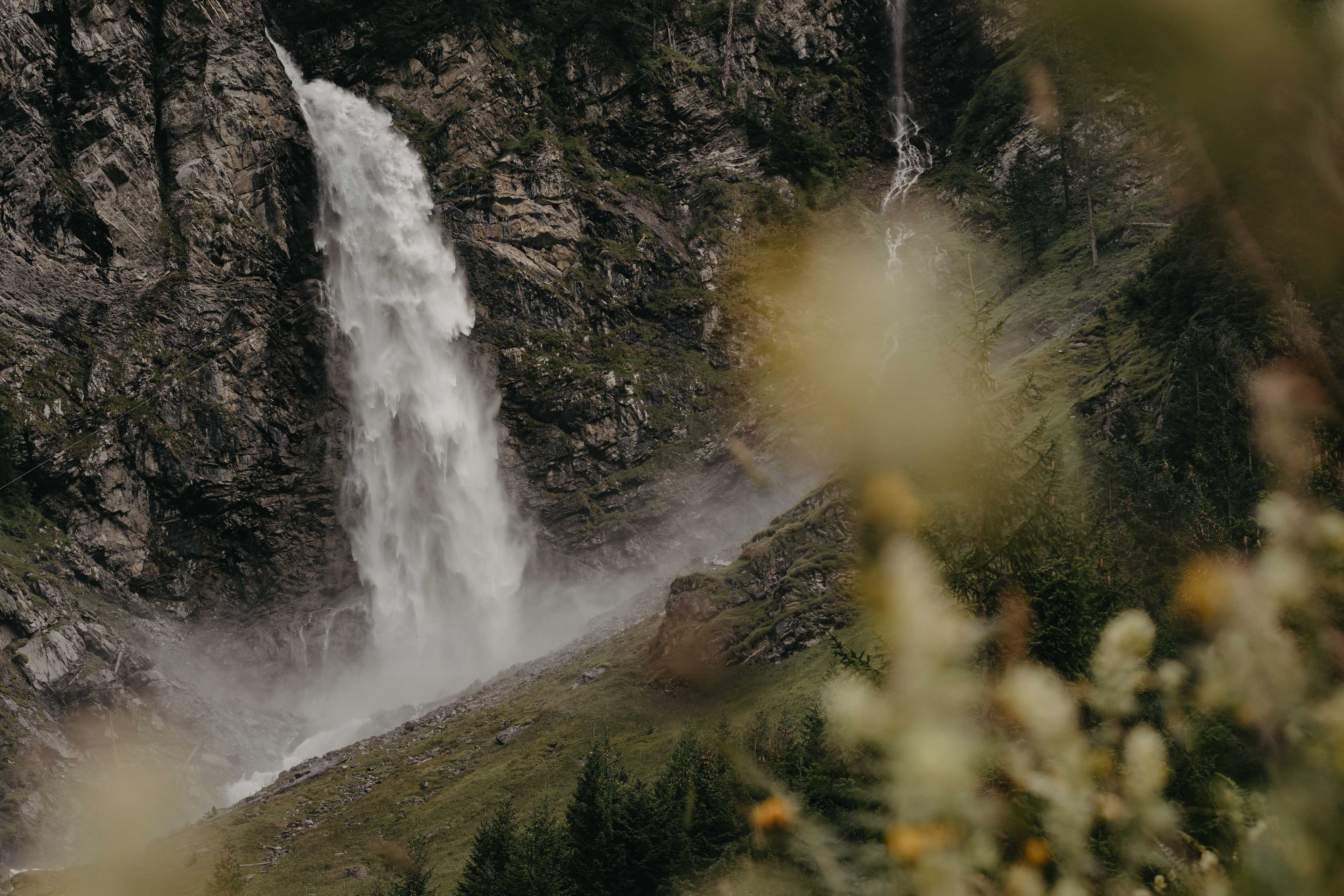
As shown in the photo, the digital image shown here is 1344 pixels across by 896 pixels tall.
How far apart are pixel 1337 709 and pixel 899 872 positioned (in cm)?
109

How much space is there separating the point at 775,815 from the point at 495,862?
24427 mm

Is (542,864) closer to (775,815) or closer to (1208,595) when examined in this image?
(775,815)

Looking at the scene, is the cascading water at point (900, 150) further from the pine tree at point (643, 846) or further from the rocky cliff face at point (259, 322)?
the pine tree at point (643, 846)

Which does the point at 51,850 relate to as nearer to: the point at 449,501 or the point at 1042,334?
the point at 449,501

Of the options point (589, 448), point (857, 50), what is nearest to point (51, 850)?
point (589, 448)

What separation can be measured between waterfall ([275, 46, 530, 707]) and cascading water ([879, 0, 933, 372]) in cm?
4740

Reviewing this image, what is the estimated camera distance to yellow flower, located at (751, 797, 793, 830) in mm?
2578

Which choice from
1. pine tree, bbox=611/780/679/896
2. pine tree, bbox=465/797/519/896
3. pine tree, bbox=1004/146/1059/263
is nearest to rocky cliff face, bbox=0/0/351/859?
pine tree, bbox=465/797/519/896

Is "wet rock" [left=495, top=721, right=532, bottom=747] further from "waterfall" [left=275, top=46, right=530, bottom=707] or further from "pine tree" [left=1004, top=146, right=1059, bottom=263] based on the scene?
"pine tree" [left=1004, top=146, right=1059, bottom=263]

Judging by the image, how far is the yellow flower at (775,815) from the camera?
8.46ft

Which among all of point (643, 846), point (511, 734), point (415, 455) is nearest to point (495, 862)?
point (643, 846)

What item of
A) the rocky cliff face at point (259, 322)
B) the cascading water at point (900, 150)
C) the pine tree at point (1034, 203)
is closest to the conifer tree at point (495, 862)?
the rocky cliff face at point (259, 322)

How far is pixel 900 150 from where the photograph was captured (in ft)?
342

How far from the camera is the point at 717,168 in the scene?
98125 mm
